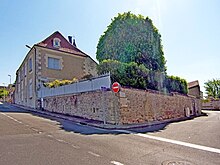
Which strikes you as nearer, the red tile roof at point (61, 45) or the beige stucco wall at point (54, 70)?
the beige stucco wall at point (54, 70)

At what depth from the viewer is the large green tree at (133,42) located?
20.5m

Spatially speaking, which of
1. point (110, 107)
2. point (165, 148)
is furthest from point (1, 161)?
point (110, 107)

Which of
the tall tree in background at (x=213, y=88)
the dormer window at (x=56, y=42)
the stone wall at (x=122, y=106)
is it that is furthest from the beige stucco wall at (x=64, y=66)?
the tall tree in background at (x=213, y=88)

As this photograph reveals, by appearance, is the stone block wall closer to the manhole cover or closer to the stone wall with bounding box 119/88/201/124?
the stone wall with bounding box 119/88/201/124

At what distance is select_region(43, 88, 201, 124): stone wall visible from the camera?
12.2 m

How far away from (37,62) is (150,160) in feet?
66.6

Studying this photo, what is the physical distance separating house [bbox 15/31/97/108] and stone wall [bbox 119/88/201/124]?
42.5 ft

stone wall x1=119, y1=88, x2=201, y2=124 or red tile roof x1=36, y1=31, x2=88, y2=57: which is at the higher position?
red tile roof x1=36, y1=31, x2=88, y2=57

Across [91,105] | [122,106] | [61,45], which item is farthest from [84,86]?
[61,45]

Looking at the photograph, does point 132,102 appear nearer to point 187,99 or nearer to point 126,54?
point 126,54

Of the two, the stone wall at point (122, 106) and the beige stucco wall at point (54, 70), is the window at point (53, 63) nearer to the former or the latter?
the beige stucco wall at point (54, 70)

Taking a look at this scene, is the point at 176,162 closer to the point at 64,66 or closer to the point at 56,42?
the point at 64,66

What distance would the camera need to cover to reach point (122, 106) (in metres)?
12.4

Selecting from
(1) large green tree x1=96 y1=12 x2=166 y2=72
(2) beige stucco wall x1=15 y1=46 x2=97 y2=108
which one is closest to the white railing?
(2) beige stucco wall x1=15 y1=46 x2=97 y2=108
